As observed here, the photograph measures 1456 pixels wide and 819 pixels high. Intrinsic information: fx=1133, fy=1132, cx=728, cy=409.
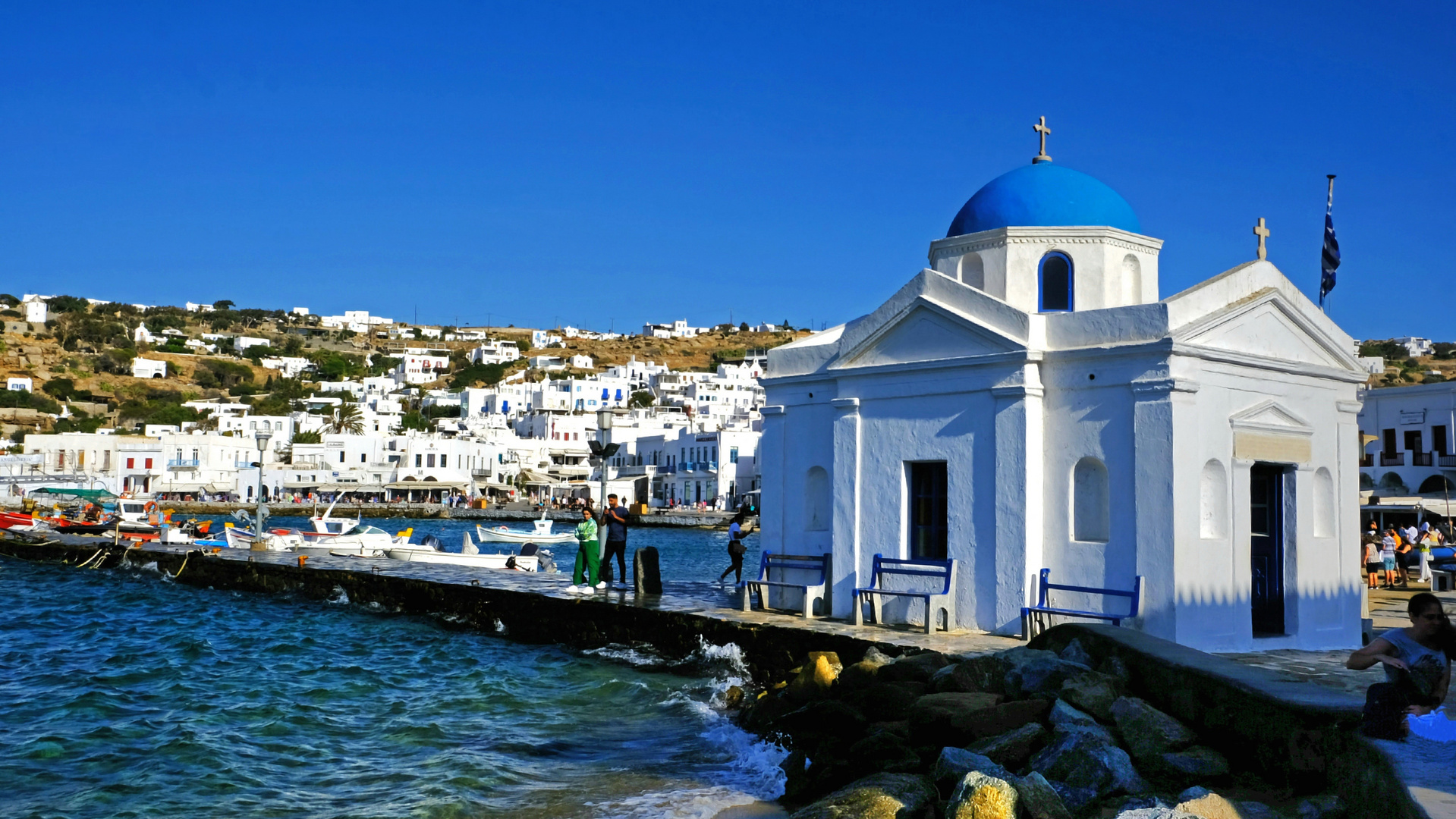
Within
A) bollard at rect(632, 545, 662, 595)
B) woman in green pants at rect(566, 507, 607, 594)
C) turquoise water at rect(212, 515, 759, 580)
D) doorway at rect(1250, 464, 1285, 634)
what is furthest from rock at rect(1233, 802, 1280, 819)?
turquoise water at rect(212, 515, 759, 580)

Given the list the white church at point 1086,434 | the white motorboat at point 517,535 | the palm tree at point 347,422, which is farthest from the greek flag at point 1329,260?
the palm tree at point 347,422

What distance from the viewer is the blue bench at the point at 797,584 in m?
15.8

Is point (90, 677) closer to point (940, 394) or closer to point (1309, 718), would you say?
point (940, 394)

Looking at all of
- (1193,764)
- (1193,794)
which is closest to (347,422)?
(1193,764)

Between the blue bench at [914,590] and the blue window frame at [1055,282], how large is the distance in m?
3.88

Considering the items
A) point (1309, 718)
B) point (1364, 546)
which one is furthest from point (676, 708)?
point (1364, 546)

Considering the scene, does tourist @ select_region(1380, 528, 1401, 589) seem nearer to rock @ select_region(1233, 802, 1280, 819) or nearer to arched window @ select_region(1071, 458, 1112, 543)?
arched window @ select_region(1071, 458, 1112, 543)

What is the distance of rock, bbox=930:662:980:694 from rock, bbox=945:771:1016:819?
3.15 m

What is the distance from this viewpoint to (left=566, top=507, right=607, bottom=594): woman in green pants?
19.9 meters

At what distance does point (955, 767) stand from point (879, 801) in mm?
661

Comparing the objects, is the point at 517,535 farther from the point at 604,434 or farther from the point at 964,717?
the point at 964,717

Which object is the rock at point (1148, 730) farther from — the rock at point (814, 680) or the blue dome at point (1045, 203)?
the blue dome at point (1045, 203)

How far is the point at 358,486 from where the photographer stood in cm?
9444

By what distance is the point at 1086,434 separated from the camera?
13570 mm
